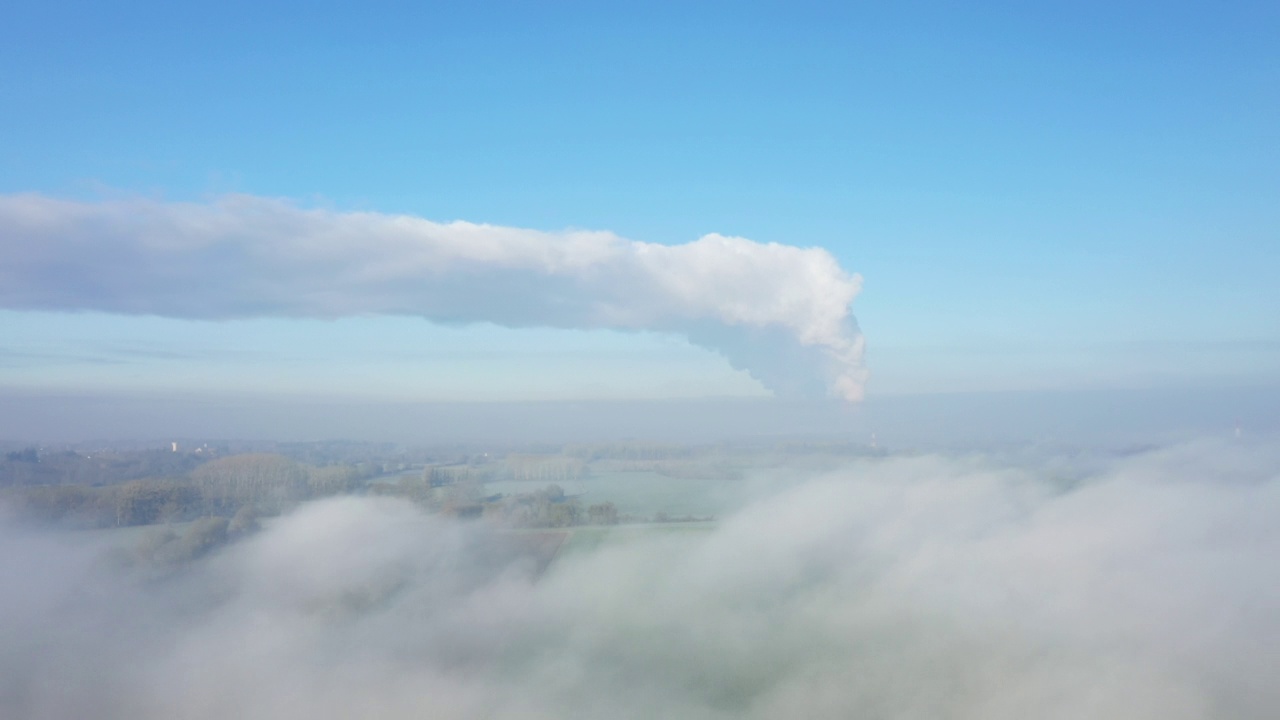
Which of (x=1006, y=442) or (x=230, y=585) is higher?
(x=1006, y=442)

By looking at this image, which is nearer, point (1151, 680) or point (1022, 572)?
point (1151, 680)

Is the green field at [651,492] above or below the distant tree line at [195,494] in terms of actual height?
below

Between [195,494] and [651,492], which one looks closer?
[195,494]

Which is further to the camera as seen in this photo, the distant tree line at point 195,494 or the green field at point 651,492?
the green field at point 651,492

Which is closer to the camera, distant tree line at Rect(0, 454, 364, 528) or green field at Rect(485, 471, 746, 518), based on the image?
distant tree line at Rect(0, 454, 364, 528)

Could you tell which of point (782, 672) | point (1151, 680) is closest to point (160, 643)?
point (782, 672)

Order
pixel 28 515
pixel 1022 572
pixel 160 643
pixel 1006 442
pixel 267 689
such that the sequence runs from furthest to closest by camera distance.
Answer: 1. pixel 1006 442
2. pixel 28 515
3. pixel 1022 572
4. pixel 160 643
5. pixel 267 689

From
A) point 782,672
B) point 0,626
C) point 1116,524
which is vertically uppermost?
point 1116,524

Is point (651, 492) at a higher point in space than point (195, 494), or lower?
lower

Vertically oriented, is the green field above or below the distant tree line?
below

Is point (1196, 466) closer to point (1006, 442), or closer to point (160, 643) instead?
point (1006, 442)

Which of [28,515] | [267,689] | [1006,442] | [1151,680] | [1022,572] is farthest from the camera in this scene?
[1006,442]
